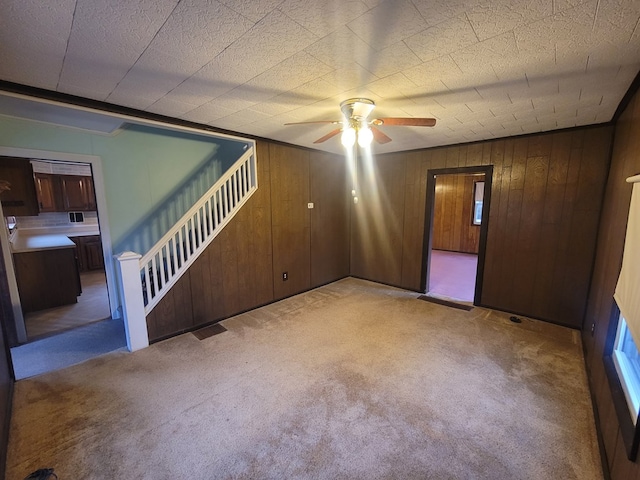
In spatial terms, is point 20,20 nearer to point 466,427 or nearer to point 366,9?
point 366,9

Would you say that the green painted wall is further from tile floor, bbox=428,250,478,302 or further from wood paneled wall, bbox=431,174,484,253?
wood paneled wall, bbox=431,174,484,253

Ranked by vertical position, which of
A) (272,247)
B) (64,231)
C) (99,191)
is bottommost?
(272,247)

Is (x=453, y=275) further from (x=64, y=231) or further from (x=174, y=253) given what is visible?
(x=64, y=231)

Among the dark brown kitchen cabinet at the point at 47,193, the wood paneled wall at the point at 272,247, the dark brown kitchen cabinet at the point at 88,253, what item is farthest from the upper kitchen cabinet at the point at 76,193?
the wood paneled wall at the point at 272,247

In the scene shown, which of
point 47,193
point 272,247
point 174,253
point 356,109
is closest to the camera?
point 356,109

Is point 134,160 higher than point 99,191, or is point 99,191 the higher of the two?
point 134,160

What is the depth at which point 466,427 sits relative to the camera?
1817 mm

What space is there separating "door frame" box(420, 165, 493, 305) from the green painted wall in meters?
3.08

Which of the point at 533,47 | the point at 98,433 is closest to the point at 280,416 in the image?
the point at 98,433

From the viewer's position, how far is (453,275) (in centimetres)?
555

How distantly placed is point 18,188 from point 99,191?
159cm

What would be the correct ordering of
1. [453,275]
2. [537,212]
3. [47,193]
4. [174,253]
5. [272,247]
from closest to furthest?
1. [174,253]
2. [537,212]
3. [272,247]
4. [47,193]
5. [453,275]

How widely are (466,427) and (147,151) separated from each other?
15.2ft

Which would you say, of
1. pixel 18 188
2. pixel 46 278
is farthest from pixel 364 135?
pixel 18 188
